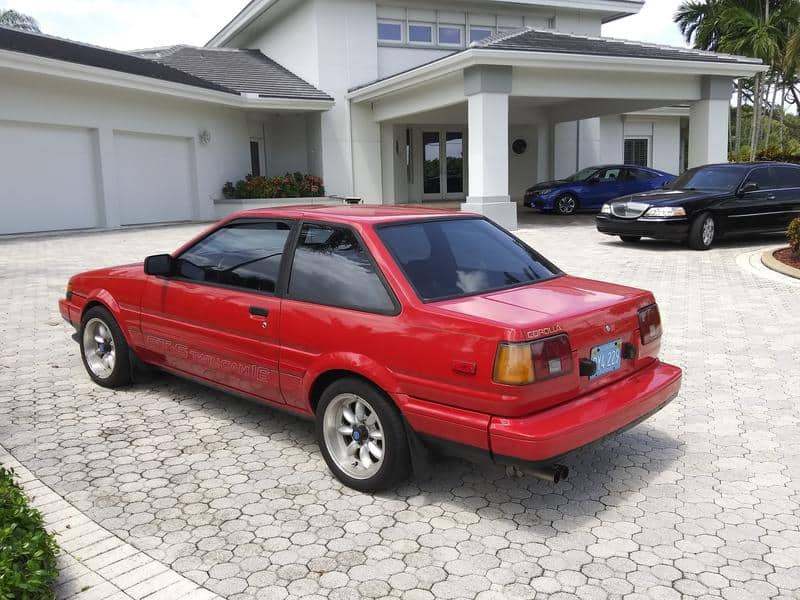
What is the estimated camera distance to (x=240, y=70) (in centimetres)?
2322

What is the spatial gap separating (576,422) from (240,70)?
73.0 ft

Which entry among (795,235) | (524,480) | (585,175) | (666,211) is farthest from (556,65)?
(524,480)

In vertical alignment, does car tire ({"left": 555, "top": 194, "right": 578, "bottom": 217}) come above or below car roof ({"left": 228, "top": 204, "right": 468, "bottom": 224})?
below

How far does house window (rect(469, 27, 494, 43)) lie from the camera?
23.6 metres

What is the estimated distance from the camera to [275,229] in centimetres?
455

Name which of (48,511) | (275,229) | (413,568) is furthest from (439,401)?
(48,511)

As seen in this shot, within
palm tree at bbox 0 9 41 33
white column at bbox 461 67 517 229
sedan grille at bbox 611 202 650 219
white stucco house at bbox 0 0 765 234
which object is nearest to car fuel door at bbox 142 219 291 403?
sedan grille at bbox 611 202 650 219

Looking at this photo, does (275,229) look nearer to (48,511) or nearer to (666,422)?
(48,511)

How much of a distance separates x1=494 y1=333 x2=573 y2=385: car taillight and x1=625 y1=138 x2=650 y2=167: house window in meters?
27.9

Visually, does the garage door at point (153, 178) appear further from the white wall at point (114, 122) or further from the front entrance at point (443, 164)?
the front entrance at point (443, 164)

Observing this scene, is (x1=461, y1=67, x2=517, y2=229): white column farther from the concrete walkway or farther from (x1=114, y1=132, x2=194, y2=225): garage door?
the concrete walkway

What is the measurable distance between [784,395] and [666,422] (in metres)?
1.16

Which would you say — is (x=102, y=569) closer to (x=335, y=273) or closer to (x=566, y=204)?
(x=335, y=273)

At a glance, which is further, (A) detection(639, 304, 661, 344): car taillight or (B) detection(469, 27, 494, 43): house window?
(B) detection(469, 27, 494, 43): house window
